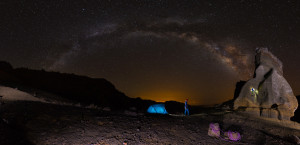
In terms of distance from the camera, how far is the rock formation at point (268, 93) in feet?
46.5

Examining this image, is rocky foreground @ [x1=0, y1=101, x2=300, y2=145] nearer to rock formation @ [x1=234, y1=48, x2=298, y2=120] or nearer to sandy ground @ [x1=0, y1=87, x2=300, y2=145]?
sandy ground @ [x1=0, y1=87, x2=300, y2=145]

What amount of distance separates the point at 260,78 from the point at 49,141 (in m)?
16.3

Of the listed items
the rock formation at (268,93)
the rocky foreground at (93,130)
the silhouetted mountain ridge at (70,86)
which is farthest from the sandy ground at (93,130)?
the silhouetted mountain ridge at (70,86)

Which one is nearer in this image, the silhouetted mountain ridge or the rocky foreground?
the rocky foreground

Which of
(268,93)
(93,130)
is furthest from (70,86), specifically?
(268,93)

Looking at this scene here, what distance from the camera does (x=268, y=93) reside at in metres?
14.6

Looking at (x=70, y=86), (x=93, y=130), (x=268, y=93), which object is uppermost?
(x=268, y=93)

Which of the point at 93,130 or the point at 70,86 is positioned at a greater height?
the point at 70,86

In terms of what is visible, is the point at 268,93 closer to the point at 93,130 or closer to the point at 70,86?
the point at 93,130

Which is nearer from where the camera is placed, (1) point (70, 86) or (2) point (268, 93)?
(2) point (268, 93)

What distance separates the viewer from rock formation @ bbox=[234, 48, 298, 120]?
46.5ft

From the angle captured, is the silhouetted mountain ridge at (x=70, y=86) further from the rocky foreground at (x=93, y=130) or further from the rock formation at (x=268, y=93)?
the rocky foreground at (x=93, y=130)

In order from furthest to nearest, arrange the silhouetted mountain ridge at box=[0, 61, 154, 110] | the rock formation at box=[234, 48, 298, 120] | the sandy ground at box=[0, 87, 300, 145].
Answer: the silhouetted mountain ridge at box=[0, 61, 154, 110], the rock formation at box=[234, 48, 298, 120], the sandy ground at box=[0, 87, 300, 145]

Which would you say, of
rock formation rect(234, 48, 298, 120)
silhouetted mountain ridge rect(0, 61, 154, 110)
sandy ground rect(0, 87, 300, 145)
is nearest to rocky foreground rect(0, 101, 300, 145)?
sandy ground rect(0, 87, 300, 145)
